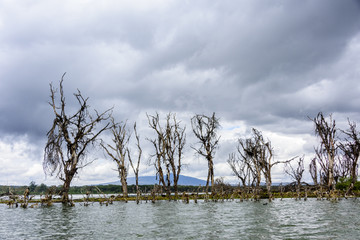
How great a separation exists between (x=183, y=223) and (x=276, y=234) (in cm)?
694

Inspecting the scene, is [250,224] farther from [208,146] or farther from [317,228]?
[208,146]

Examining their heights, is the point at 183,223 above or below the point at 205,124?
below

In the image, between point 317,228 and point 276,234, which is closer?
point 276,234

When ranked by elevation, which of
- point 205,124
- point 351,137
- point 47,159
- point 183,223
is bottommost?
point 183,223

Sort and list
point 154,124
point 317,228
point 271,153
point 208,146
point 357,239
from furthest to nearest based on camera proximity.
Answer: point 154,124 < point 208,146 < point 271,153 < point 317,228 < point 357,239

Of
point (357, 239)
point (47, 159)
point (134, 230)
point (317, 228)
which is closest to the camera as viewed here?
point (357, 239)

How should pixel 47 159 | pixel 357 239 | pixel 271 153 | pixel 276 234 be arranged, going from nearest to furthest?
pixel 357 239 < pixel 276 234 < pixel 47 159 < pixel 271 153

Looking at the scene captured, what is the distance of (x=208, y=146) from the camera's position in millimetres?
53500

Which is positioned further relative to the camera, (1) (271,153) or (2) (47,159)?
(1) (271,153)

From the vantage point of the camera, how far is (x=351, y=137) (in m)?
50.9

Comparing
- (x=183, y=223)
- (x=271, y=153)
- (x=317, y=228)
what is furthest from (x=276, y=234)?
(x=271, y=153)

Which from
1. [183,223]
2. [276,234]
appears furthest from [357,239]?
[183,223]

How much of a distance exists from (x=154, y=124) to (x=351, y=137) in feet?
110

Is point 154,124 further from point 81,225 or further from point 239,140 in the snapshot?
point 81,225
